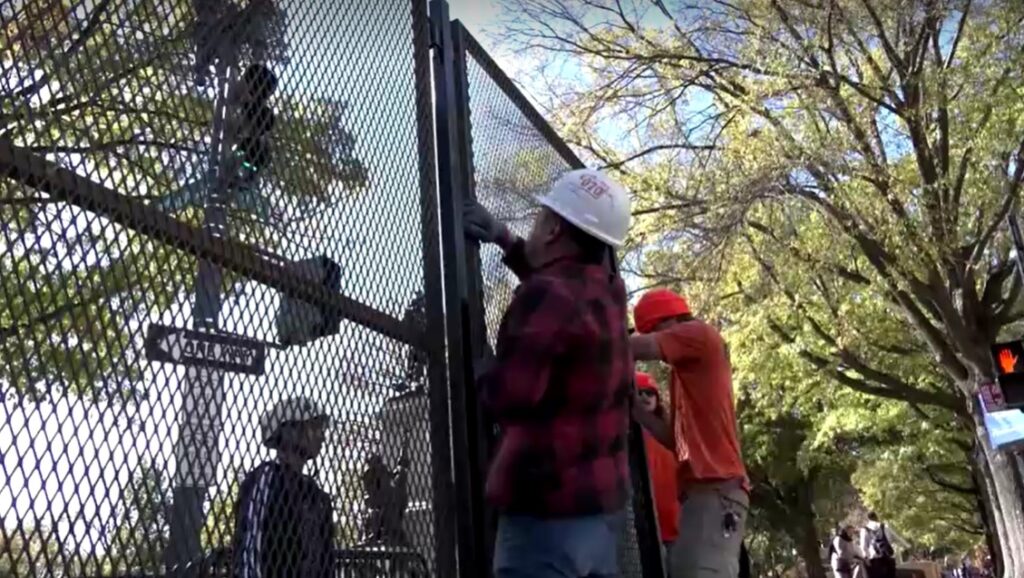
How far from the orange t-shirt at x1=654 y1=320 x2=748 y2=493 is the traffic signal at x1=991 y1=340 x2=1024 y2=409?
7.60m

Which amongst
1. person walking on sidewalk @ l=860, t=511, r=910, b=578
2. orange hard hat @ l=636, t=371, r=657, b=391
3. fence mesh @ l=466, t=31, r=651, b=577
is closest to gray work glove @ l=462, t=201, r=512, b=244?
fence mesh @ l=466, t=31, r=651, b=577

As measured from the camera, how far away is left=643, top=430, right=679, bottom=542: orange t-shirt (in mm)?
4613

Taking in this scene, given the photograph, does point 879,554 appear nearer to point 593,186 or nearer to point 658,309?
point 658,309

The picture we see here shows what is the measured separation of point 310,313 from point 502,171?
1.72 meters

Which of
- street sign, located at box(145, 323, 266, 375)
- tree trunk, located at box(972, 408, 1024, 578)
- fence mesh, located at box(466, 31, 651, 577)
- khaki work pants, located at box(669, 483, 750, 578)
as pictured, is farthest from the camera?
tree trunk, located at box(972, 408, 1024, 578)

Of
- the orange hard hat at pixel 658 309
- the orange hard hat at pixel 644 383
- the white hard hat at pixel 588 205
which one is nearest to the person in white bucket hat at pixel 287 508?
the white hard hat at pixel 588 205

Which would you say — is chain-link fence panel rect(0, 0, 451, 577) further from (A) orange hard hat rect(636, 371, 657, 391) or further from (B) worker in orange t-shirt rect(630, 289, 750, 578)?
(A) orange hard hat rect(636, 371, 657, 391)

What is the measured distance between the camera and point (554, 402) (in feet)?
8.30

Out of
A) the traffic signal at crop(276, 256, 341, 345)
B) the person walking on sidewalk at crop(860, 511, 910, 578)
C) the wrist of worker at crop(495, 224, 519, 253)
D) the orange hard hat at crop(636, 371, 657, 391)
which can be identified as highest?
the wrist of worker at crop(495, 224, 519, 253)

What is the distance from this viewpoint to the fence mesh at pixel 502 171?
Result: 3.67 meters

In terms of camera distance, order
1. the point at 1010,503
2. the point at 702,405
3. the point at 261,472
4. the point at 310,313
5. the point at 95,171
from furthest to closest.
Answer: the point at 1010,503
the point at 702,405
the point at 310,313
the point at 261,472
the point at 95,171

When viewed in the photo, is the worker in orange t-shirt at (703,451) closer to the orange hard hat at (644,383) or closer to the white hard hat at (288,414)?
the orange hard hat at (644,383)

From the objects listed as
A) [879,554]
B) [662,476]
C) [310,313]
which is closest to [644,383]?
[662,476]

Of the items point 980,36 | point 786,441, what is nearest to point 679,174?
point 980,36
